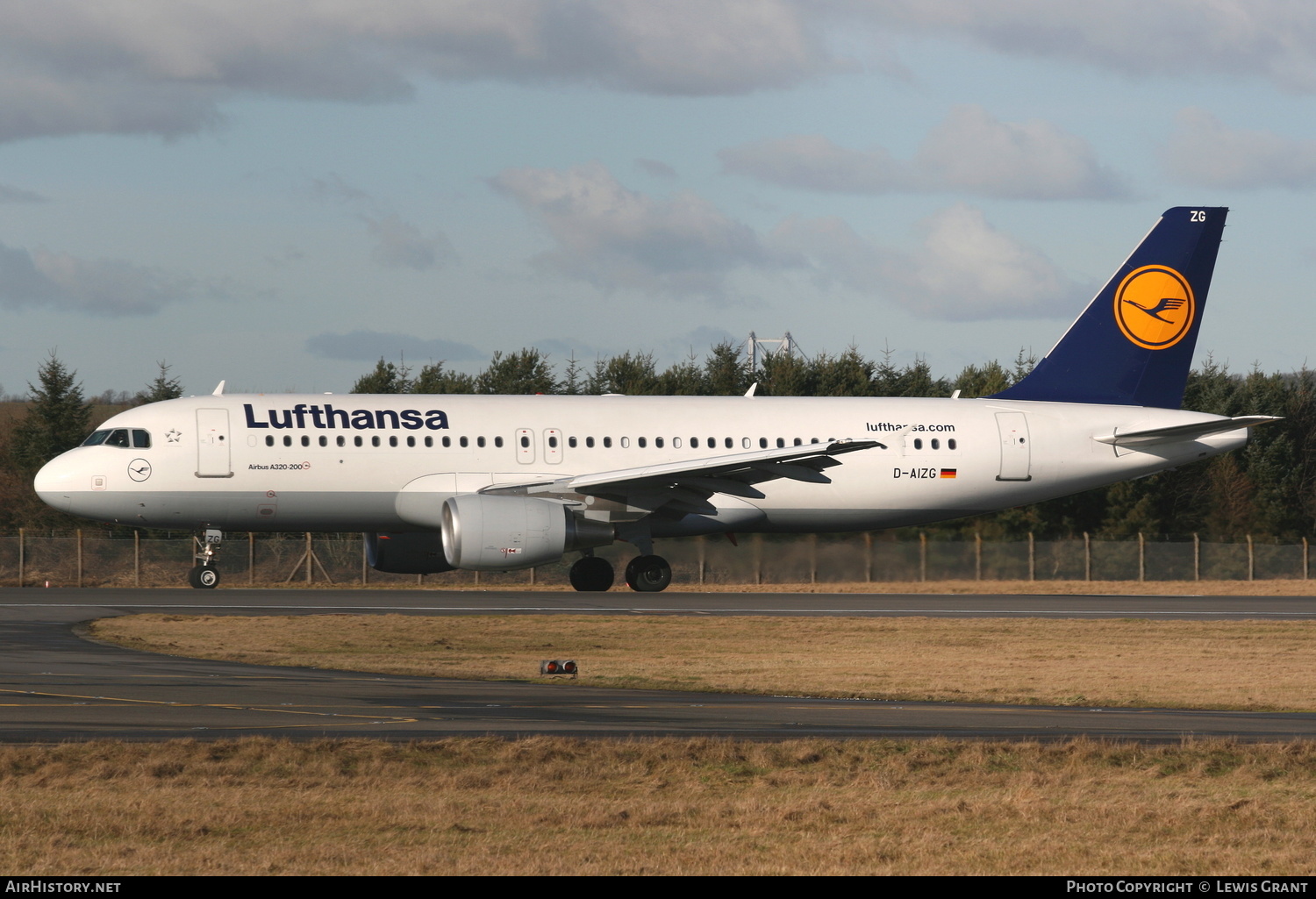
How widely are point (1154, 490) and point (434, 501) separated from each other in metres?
30.4

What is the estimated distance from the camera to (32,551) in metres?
40.2

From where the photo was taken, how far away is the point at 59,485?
103ft

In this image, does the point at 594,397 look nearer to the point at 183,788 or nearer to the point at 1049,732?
the point at 1049,732

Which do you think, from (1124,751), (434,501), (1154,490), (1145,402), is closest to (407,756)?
(1124,751)

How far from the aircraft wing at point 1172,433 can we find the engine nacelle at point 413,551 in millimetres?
15268

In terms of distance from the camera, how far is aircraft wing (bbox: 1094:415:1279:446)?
113 ft

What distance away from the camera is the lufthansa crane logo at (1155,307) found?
37.0 m

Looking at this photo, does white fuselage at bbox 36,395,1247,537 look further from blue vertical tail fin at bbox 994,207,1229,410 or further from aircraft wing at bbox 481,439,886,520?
blue vertical tail fin at bbox 994,207,1229,410

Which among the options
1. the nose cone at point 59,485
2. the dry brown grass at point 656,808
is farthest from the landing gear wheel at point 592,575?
the dry brown grass at point 656,808

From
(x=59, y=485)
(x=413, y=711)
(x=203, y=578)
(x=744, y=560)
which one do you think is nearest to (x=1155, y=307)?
(x=744, y=560)

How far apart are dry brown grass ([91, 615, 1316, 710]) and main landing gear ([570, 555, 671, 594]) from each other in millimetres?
7315

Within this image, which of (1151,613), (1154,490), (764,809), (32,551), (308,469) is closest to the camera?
(764,809)

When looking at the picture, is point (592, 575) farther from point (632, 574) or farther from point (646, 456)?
point (646, 456)

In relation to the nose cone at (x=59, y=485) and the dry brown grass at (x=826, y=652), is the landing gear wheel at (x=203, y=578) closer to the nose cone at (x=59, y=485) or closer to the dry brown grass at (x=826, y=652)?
the nose cone at (x=59, y=485)
